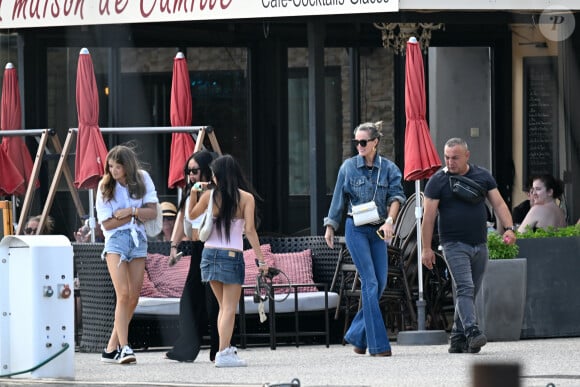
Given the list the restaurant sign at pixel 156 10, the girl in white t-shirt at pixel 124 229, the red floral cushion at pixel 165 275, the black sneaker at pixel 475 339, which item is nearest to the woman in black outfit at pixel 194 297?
the girl in white t-shirt at pixel 124 229

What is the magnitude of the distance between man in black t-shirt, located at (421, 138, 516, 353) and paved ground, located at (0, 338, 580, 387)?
0.85ft

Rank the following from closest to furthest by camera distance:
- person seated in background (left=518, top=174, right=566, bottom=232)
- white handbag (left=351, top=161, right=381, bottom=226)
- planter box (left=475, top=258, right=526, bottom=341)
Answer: white handbag (left=351, top=161, right=381, bottom=226), planter box (left=475, top=258, right=526, bottom=341), person seated in background (left=518, top=174, right=566, bottom=232)

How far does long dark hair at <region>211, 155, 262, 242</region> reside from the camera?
10.8m

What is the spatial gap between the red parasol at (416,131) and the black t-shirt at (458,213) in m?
1.10

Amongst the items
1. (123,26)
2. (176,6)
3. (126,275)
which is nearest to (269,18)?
(176,6)

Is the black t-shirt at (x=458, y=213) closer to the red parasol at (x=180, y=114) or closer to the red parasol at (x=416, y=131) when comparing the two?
the red parasol at (x=416, y=131)

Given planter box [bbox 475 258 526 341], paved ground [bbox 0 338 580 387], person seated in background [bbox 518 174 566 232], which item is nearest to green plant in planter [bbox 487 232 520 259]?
planter box [bbox 475 258 526 341]

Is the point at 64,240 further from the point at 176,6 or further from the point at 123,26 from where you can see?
the point at 123,26

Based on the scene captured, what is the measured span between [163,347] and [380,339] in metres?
2.83

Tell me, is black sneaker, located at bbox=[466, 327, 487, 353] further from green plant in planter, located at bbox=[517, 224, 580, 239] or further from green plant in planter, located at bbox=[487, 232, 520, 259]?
green plant in planter, located at bbox=[517, 224, 580, 239]

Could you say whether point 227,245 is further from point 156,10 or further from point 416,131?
point 156,10

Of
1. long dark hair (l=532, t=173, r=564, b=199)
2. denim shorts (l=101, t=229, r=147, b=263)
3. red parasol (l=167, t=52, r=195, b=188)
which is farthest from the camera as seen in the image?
long dark hair (l=532, t=173, r=564, b=199)

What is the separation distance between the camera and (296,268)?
1329 centimetres

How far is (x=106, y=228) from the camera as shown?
36.6 ft
